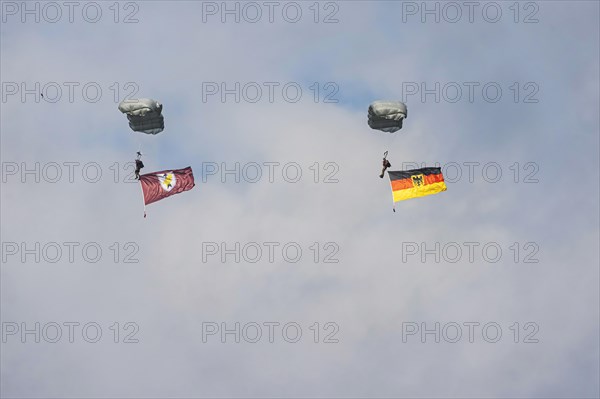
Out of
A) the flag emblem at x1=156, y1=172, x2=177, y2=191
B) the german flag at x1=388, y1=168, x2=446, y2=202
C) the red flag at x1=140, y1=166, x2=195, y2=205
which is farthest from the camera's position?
the german flag at x1=388, y1=168, x2=446, y2=202

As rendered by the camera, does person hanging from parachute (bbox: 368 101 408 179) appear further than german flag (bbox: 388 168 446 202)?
No

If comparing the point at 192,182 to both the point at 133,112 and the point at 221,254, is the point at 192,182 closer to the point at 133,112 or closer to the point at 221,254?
the point at 133,112

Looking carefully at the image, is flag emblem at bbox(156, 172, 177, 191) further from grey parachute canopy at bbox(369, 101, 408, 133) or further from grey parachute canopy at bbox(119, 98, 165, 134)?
grey parachute canopy at bbox(369, 101, 408, 133)

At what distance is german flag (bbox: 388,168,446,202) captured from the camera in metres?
92.8

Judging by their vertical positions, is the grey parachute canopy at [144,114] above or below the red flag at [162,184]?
above

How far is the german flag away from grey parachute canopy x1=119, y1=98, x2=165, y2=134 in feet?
61.3

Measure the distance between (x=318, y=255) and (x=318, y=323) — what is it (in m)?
6.25

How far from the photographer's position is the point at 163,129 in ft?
301

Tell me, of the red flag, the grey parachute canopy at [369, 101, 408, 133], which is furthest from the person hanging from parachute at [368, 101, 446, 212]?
the red flag

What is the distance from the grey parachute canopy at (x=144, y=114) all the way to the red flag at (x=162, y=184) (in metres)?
3.52

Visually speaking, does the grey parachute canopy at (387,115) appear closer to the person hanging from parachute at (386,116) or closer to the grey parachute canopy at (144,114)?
the person hanging from parachute at (386,116)

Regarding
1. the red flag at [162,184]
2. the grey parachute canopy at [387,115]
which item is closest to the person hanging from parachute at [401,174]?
the grey parachute canopy at [387,115]

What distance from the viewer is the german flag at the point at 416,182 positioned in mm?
92812

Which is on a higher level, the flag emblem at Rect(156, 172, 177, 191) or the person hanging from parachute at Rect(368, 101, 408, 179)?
the person hanging from parachute at Rect(368, 101, 408, 179)
